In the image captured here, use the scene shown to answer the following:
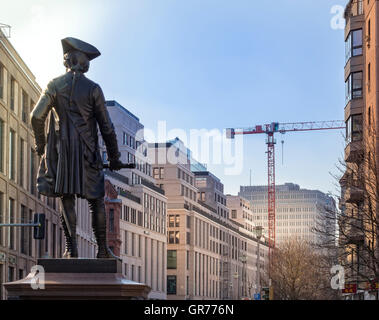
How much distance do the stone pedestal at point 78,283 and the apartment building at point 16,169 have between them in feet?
130

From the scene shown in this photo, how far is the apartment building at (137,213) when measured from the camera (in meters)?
122

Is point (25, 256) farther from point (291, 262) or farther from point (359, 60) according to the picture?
point (291, 262)

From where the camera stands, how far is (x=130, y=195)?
126062 mm

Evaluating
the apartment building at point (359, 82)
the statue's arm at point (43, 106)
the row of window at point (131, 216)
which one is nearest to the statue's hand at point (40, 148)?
the statue's arm at point (43, 106)

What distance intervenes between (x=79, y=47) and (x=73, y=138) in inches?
58.0

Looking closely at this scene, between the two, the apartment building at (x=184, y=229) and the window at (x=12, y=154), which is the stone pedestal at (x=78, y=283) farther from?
the apartment building at (x=184, y=229)

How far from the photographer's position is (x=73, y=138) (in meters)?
15.2

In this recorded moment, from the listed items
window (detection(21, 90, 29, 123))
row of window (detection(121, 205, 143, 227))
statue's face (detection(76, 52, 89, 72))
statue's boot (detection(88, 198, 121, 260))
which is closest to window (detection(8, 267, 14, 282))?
window (detection(21, 90, 29, 123))

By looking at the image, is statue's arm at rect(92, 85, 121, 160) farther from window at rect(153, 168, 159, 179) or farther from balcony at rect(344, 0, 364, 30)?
window at rect(153, 168, 159, 179)

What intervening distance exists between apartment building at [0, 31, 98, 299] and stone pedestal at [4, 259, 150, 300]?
130 feet

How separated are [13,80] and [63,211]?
158ft

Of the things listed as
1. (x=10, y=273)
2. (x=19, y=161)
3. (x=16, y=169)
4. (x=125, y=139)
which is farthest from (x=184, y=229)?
(x=10, y=273)

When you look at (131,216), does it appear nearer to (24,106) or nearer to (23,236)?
(24,106)

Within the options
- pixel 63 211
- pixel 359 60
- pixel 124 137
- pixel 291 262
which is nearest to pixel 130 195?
pixel 124 137
